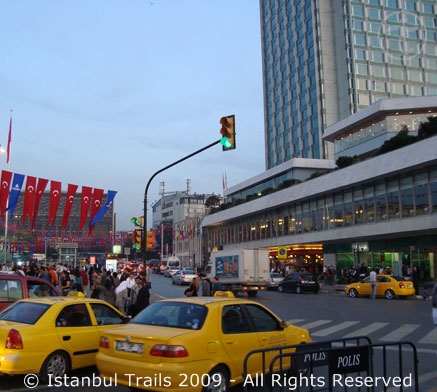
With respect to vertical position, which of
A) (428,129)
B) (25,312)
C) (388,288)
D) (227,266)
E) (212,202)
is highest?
(212,202)

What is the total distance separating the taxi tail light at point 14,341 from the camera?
7495mm

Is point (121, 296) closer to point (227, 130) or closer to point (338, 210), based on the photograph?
point (227, 130)

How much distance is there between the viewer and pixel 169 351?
6281 millimetres

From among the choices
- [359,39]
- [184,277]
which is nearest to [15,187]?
[184,277]

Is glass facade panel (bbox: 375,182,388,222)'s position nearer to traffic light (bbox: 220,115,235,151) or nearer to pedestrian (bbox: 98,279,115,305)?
traffic light (bbox: 220,115,235,151)

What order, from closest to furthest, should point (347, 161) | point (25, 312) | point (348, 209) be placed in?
point (25, 312), point (347, 161), point (348, 209)

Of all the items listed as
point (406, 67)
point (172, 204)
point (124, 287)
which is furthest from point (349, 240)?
point (172, 204)

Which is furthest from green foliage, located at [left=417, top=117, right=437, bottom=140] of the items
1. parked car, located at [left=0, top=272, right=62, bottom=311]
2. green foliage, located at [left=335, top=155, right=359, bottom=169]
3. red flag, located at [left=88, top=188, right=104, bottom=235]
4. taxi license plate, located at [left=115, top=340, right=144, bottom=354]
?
taxi license plate, located at [left=115, top=340, right=144, bottom=354]

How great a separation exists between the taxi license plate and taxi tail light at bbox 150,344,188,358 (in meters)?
0.28

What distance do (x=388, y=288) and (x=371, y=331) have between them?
14027 millimetres

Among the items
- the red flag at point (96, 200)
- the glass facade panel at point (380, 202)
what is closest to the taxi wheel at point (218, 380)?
the red flag at point (96, 200)

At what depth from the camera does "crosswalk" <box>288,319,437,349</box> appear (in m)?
12.8

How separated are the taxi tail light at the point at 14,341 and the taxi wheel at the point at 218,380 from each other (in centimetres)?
313

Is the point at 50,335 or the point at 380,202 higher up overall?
the point at 380,202
